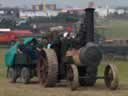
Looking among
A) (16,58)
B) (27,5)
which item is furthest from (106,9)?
(16,58)

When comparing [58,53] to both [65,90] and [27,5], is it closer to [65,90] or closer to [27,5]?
[65,90]

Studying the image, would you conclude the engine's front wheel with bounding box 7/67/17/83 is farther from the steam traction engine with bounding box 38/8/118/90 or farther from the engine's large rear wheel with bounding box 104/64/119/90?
the engine's large rear wheel with bounding box 104/64/119/90

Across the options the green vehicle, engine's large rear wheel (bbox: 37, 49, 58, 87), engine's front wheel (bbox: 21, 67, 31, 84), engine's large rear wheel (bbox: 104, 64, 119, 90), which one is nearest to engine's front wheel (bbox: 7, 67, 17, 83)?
the green vehicle

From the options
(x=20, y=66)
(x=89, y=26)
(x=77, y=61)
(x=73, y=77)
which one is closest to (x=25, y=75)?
(x=20, y=66)

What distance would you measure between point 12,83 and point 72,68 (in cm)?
367

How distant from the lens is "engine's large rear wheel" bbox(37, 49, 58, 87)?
53.3 ft

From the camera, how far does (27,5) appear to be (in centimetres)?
17362

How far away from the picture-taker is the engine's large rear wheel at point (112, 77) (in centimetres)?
1561

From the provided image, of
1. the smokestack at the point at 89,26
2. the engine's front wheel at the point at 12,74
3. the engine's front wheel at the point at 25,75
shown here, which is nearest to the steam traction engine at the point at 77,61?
the smokestack at the point at 89,26

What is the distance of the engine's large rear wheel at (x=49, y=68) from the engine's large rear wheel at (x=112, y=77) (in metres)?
1.46

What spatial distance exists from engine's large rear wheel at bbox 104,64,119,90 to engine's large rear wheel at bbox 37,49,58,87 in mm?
1460

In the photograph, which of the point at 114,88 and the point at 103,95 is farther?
the point at 114,88

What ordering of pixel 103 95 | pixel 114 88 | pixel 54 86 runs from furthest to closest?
pixel 54 86, pixel 114 88, pixel 103 95

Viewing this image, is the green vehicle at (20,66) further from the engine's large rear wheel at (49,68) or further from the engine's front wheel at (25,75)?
the engine's large rear wheel at (49,68)
